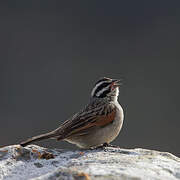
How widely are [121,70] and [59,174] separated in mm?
23741

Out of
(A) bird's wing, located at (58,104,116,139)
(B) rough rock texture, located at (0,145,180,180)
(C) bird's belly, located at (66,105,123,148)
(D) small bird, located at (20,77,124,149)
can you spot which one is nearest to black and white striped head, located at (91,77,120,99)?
(D) small bird, located at (20,77,124,149)

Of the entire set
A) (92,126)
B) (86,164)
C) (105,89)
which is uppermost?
(105,89)

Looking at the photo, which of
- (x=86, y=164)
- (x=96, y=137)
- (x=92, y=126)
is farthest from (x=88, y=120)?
(x=86, y=164)

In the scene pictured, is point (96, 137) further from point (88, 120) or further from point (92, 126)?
point (88, 120)

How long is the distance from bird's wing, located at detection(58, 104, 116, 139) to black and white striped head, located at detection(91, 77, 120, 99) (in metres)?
0.42

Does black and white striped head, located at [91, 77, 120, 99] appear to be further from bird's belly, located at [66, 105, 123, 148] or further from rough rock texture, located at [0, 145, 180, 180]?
rough rock texture, located at [0, 145, 180, 180]

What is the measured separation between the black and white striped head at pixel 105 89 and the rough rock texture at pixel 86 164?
2.06 m

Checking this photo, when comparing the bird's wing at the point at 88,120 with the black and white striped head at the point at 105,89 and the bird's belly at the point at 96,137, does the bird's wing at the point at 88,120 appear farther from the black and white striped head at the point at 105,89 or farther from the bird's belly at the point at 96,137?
the black and white striped head at the point at 105,89

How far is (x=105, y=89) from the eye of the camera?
10219 mm

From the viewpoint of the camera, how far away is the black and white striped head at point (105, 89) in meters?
10.2

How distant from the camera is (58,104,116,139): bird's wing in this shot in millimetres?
8953

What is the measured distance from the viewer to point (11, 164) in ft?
23.5

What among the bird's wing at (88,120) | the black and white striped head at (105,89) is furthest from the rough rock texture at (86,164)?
the black and white striped head at (105,89)

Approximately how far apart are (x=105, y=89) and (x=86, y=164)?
373cm
